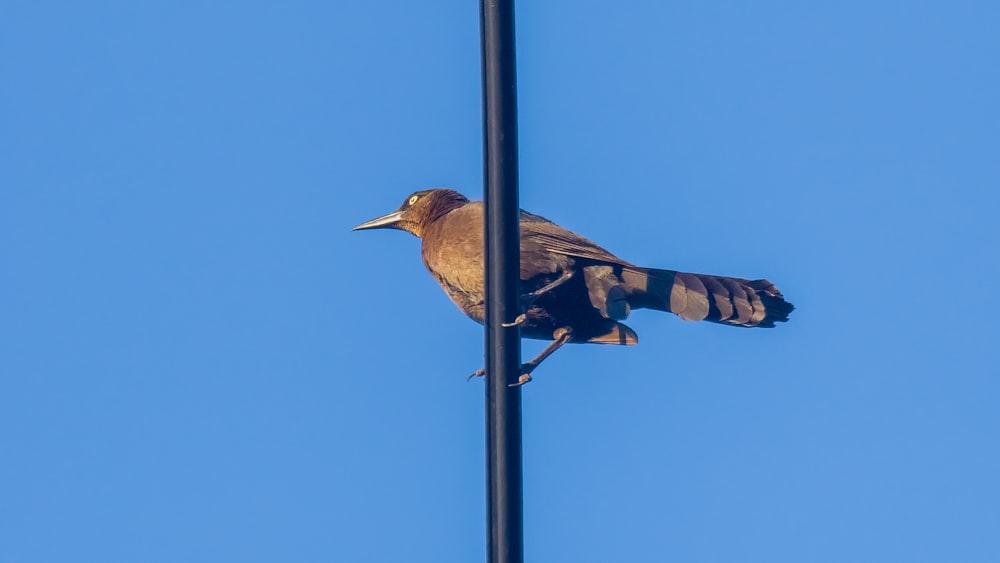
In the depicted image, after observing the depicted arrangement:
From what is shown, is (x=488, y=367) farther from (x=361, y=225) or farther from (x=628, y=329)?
(x=361, y=225)

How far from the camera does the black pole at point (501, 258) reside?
3.83 metres

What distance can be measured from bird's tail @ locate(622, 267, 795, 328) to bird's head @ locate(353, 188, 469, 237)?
1434mm

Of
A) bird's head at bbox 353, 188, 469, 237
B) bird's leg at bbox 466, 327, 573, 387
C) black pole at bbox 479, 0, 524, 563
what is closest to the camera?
black pole at bbox 479, 0, 524, 563

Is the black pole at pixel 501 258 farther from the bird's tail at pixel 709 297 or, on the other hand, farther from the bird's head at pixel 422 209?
the bird's head at pixel 422 209

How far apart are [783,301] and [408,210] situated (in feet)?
8.26

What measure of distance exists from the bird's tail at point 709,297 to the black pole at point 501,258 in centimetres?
293

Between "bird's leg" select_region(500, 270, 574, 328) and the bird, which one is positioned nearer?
"bird's leg" select_region(500, 270, 574, 328)

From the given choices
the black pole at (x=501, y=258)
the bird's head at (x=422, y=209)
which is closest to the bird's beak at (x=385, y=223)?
the bird's head at (x=422, y=209)

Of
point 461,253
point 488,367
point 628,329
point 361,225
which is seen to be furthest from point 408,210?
point 488,367

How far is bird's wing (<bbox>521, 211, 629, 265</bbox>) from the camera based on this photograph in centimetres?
685

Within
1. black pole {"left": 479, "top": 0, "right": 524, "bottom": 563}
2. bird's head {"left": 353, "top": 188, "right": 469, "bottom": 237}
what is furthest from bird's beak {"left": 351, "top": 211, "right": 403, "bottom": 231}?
black pole {"left": 479, "top": 0, "right": 524, "bottom": 563}

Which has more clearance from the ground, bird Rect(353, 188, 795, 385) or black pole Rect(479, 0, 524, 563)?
bird Rect(353, 188, 795, 385)

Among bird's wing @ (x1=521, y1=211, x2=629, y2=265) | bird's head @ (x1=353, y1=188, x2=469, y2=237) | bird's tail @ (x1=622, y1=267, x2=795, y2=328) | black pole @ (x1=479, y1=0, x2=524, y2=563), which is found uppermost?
bird's head @ (x1=353, y1=188, x2=469, y2=237)

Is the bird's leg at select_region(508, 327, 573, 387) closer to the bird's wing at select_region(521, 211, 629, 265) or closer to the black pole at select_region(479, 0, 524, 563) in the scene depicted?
the bird's wing at select_region(521, 211, 629, 265)
